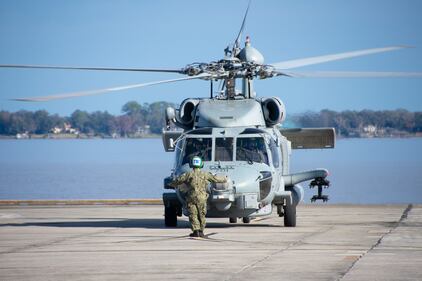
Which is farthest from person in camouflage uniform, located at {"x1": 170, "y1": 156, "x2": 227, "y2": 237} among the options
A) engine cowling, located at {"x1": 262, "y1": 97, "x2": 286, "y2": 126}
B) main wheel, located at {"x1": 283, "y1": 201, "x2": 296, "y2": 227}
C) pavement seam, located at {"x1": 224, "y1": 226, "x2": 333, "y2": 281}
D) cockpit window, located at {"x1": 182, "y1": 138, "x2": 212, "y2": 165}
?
engine cowling, located at {"x1": 262, "y1": 97, "x2": 286, "y2": 126}

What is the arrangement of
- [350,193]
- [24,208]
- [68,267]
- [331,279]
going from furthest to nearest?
[350,193] → [24,208] → [68,267] → [331,279]

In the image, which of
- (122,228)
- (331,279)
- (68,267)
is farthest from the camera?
(122,228)

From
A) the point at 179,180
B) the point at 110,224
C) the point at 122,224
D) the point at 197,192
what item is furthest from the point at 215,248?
the point at 110,224

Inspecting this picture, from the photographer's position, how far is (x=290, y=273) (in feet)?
55.5

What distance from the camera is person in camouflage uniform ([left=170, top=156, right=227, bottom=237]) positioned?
76.6ft

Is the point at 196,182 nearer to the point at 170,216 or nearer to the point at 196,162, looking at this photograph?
the point at 196,162

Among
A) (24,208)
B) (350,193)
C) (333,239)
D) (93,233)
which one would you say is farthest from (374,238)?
(350,193)

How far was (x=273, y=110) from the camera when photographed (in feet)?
89.8

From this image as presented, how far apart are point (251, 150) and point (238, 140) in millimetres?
358

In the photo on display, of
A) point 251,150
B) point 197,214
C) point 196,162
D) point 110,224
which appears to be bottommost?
point 110,224

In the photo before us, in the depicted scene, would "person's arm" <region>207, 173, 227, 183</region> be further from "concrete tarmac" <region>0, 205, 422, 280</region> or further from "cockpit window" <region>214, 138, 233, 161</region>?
"cockpit window" <region>214, 138, 233, 161</region>

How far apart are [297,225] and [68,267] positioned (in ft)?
32.6

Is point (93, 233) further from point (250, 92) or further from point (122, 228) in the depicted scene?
point (250, 92)

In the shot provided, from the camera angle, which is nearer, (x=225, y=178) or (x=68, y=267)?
(x=68, y=267)
